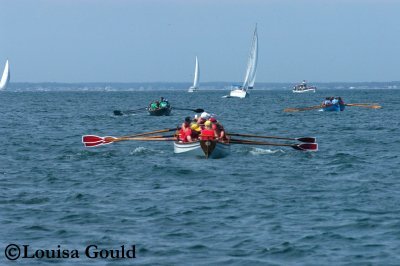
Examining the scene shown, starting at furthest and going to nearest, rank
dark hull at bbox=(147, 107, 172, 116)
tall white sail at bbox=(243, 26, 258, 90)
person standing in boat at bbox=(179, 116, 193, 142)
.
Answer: tall white sail at bbox=(243, 26, 258, 90) < dark hull at bbox=(147, 107, 172, 116) < person standing in boat at bbox=(179, 116, 193, 142)

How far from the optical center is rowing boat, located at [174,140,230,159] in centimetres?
3341

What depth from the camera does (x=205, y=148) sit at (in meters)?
33.5

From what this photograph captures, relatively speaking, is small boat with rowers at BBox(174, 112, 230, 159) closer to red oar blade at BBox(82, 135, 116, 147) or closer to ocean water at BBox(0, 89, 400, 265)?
ocean water at BBox(0, 89, 400, 265)

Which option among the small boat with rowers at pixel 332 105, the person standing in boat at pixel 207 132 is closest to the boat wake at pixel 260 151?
the person standing in boat at pixel 207 132

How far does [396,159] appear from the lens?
116 feet

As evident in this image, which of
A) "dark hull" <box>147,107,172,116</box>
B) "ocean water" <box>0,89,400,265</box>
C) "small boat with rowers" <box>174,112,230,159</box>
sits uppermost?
"small boat with rowers" <box>174,112,230,159</box>

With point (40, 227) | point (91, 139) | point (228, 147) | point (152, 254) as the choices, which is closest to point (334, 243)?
point (152, 254)

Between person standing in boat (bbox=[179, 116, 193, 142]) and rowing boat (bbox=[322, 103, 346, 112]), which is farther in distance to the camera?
rowing boat (bbox=[322, 103, 346, 112])

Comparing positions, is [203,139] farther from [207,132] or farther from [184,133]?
[184,133]

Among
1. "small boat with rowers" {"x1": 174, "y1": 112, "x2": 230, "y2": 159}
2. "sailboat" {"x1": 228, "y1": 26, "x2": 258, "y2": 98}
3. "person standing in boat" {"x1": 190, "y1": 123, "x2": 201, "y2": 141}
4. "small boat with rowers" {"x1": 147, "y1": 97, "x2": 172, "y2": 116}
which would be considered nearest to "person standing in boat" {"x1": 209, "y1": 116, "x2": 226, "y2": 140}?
"small boat with rowers" {"x1": 174, "y1": 112, "x2": 230, "y2": 159}

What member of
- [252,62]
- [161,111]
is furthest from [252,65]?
[161,111]

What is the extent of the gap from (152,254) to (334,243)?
13.0ft

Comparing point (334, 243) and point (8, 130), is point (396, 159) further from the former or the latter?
point (8, 130)

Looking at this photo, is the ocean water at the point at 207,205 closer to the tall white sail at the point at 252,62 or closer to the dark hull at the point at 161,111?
the dark hull at the point at 161,111
